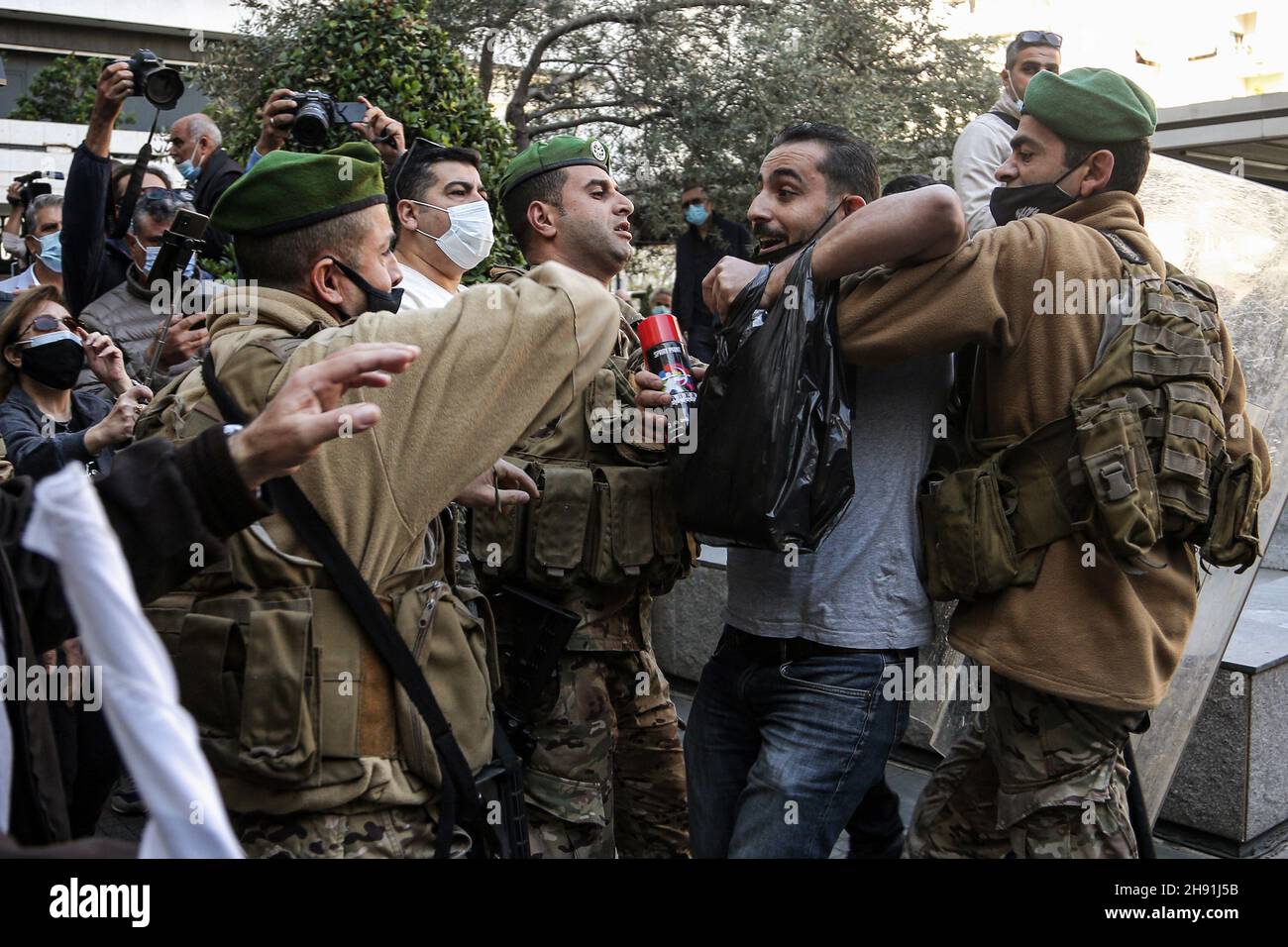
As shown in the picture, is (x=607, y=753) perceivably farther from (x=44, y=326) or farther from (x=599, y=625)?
(x=44, y=326)

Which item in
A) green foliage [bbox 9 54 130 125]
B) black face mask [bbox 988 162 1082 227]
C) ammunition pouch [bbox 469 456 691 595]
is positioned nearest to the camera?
black face mask [bbox 988 162 1082 227]

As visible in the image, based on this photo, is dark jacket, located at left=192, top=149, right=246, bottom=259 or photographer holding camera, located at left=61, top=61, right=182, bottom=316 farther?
dark jacket, located at left=192, top=149, right=246, bottom=259

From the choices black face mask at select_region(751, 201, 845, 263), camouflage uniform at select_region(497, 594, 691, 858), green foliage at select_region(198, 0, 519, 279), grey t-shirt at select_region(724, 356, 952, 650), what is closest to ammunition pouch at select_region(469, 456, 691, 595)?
camouflage uniform at select_region(497, 594, 691, 858)

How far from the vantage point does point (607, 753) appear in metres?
3.27

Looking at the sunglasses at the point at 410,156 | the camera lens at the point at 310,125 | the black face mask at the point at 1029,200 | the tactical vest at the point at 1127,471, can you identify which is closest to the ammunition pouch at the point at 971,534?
the tactical vest at the point at 1127,471

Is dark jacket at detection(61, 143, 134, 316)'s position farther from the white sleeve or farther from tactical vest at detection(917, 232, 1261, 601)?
tactical vest at detection(917, 232, 1261, 601)

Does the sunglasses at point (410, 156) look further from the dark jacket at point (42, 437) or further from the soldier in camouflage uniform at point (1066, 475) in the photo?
the soldier in camouflage uniform at point (1066, 475)

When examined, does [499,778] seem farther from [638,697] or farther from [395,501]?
[638,697]

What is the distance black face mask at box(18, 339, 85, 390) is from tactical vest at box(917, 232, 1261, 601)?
3.04 meters

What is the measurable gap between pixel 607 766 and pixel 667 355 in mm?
1147

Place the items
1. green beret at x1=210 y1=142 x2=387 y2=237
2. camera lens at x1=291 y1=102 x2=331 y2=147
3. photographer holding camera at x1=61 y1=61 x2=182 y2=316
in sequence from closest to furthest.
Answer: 1. green beret at x1=210 y1=142 x2=387 y2=237
2. camera lens at x1=291 y1=102 x2=331 y2=147
3. photographer holding camera at x1=61 y1=61 x2=182 y2=316

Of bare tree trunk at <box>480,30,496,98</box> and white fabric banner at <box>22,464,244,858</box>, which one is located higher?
bare tree trunk at <box>480,30,496,98</box>

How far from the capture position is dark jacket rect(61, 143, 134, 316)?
15.2 feet

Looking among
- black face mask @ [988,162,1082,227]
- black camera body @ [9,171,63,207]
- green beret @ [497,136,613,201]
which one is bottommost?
black camera body @ [9,171,63,207]
